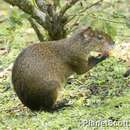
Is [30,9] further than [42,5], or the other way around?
[42,5]

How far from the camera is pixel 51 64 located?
6027 mm

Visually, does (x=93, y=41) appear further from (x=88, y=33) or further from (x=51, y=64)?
(x=51, y=64)

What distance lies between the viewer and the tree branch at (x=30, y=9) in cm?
650

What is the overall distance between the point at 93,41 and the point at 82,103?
0.76 metres

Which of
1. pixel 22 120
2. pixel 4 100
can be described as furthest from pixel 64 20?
pixel 22 120

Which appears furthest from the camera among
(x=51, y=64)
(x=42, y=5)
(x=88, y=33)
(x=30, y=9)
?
(x=42, y=5)

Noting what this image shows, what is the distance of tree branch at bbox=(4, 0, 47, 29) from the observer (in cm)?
650

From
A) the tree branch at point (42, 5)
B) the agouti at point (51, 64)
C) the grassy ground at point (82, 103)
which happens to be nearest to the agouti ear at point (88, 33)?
the agouti at point (51, 64)

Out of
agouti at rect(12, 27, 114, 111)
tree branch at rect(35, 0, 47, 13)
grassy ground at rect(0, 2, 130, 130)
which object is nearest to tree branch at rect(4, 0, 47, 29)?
tree branch at rect(35, 0, 47, 13)

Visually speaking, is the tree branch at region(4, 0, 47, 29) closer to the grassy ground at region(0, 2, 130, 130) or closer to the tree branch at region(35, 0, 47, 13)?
the tree branch at region(35, 0, 47, 13)

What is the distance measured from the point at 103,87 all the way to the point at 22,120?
1.30m

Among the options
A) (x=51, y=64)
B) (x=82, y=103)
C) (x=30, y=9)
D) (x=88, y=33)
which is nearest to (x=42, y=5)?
(x=30, y=9)

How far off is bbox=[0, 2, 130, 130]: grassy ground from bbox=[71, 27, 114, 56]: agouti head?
1.45 feet

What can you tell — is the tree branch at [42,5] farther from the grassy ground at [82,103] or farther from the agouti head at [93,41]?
the agouti head at [93,41]
